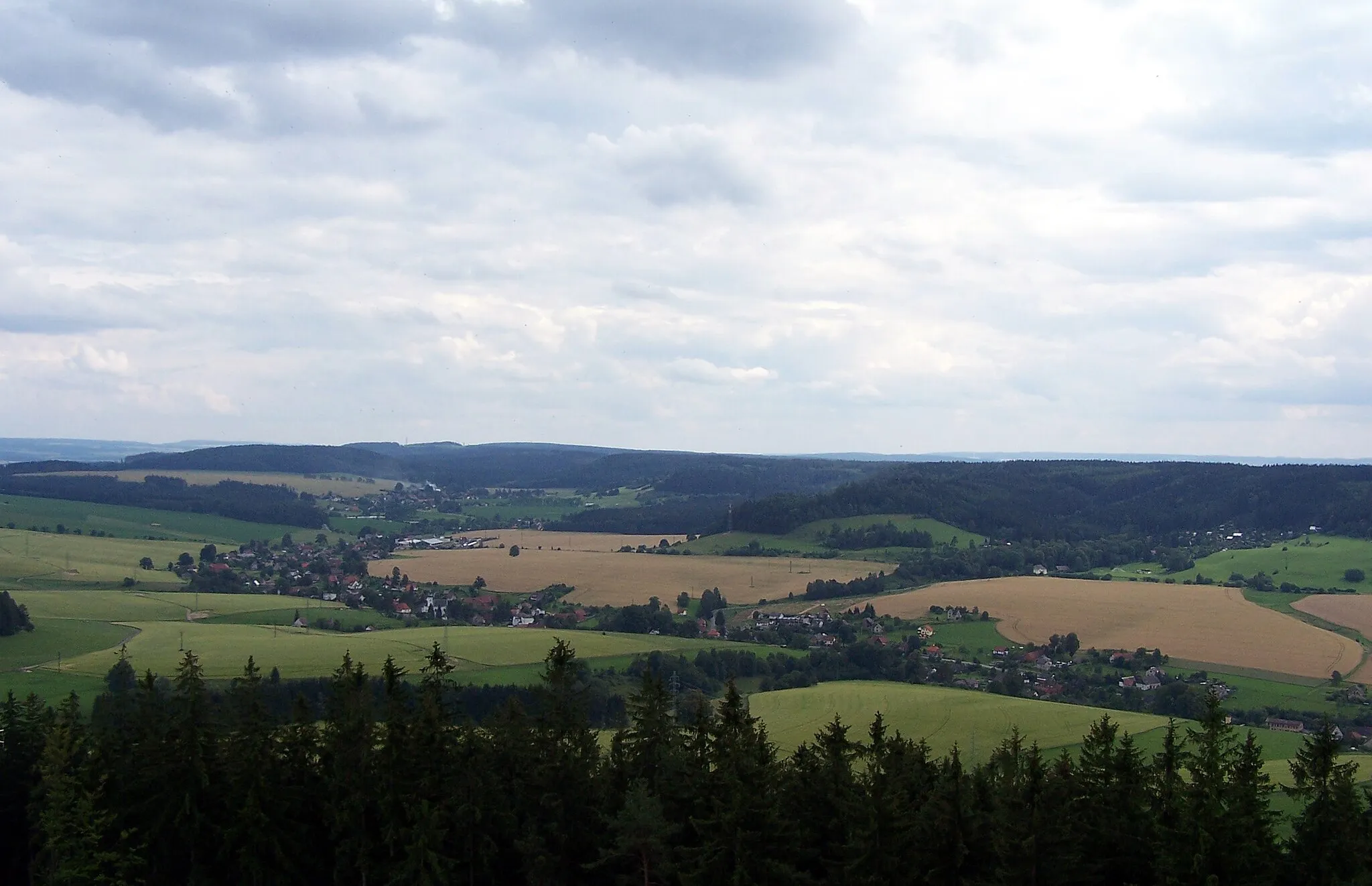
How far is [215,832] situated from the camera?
26422 millimetres

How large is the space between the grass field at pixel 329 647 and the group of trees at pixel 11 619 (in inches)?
297

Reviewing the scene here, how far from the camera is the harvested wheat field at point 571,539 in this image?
156000mm

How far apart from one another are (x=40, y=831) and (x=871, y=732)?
2029 centimetres

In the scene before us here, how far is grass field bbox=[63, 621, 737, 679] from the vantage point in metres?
68.6

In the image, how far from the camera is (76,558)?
4678 inches

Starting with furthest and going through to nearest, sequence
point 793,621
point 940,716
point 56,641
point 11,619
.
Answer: point 793,621, point 11,619, point 56,641, point 940,716

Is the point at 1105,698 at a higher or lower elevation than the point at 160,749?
lower

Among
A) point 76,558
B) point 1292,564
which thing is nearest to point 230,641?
point 76,558

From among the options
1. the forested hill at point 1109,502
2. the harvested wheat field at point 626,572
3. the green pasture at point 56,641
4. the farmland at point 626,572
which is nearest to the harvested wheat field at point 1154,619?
the harvested wheat field at point 626,572

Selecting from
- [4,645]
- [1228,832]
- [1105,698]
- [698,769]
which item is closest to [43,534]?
[4,645]

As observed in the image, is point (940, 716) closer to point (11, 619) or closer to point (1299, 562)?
point (11, 619)

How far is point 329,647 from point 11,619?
22.8 metres

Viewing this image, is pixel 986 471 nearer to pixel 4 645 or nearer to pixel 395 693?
pixel 4 645

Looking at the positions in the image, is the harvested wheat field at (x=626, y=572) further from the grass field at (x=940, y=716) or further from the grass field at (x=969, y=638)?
the grass field at (x=940, y=716)
